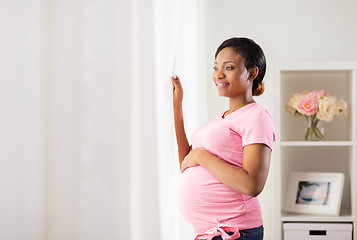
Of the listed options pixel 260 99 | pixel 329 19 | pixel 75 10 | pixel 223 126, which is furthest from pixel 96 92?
pixel 329 19

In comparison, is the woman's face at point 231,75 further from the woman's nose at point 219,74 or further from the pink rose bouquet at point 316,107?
the pink rose bouquet at point 316,107

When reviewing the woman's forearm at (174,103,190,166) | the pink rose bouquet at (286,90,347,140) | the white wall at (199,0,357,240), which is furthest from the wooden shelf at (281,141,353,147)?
the woman's forearm at (174,103,190,166)

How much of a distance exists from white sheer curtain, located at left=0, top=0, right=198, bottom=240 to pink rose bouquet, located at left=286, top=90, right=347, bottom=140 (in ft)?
4.48

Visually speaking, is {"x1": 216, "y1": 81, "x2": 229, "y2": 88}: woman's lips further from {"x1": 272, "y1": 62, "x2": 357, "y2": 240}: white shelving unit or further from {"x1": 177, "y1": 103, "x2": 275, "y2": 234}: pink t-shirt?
{"x1": 272, "y1": 62, "x2": 357, "y2": 240}: white shelving unit

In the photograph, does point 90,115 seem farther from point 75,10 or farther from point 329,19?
point 329,19

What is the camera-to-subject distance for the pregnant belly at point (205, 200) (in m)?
1.22

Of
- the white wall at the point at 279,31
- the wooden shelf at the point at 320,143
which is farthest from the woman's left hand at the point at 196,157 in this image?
the white wall at the point at 279,31

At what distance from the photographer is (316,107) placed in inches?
93.5

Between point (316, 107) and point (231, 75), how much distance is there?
127cm

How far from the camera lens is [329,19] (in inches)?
103

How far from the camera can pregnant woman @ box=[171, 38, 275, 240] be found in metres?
1.15

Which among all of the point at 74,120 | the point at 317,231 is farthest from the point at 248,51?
the point at 317,231

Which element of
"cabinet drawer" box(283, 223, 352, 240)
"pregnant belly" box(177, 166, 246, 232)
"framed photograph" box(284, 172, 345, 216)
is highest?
"pregnant belly" box(177, 166, 246, 232)

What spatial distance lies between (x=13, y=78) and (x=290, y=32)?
2230mm
